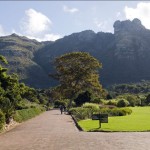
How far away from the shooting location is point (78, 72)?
75.6 m

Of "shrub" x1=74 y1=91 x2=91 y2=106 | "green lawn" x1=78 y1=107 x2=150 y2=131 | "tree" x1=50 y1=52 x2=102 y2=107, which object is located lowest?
"green lawn" x1=78 y1=107 x2=150 y2=131

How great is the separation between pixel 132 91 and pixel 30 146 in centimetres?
13261

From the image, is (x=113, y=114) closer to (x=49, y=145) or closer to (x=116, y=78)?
(x=49, y=145)

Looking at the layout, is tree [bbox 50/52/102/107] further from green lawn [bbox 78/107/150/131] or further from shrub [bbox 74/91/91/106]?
green lawn [bbox 78/107/150/131]

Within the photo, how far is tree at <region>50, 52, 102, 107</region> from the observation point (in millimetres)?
74812

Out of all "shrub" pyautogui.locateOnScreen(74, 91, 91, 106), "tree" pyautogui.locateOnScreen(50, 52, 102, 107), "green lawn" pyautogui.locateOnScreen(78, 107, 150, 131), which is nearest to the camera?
"green lawn" pyautogui.locateOnScreen(78, 107, 150, 131)

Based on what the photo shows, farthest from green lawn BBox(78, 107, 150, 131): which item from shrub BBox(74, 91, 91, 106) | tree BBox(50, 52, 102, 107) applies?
shrub BBox(74, 91, 91, 106)

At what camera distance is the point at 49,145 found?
60.5 feet

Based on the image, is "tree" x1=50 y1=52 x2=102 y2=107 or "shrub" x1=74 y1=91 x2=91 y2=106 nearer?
"tree" x1=50 y1=52 x2=102 y2=107

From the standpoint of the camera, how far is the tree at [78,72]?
74812 mm

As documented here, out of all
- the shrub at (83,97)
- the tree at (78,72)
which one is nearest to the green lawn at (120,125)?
the tree at (78,72)

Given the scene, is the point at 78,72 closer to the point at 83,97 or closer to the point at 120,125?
the point at 83,97

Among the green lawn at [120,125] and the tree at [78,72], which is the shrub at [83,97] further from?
the green lawn at [120,125]

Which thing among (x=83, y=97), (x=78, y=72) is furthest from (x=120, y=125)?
(x=83, y=97)
